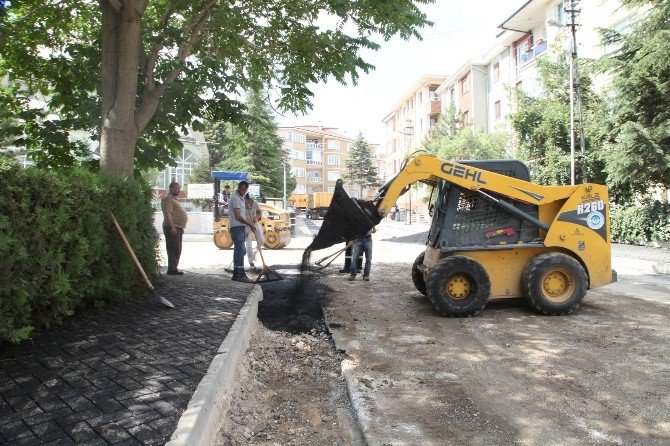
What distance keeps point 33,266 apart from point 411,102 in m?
60.5

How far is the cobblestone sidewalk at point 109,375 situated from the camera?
293 centimetres

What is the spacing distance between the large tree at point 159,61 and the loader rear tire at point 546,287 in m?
4.21

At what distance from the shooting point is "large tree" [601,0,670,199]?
14.8 meters

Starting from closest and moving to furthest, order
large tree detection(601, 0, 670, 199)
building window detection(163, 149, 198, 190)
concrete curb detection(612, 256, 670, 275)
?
concrete curb detection(612, 256, 670, 275) < large tree detection(601, 0, 670, 199) < building window detection(163, 149, 198, 190)

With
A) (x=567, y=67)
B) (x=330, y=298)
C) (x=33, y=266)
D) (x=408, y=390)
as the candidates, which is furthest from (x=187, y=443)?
(x=567, y=67)

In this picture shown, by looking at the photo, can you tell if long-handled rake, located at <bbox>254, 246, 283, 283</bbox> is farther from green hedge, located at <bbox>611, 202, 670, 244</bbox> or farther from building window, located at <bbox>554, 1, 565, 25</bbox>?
building window, located at <bbox>554, 1, 565, 25</bbox>

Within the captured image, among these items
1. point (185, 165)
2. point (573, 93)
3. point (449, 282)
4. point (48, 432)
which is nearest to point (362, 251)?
point (449, 282)

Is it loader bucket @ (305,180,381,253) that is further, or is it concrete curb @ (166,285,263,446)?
loader bucket @ (305,180,381,253)

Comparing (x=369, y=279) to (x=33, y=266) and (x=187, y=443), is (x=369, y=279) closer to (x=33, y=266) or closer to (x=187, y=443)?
(x=33, y=266)

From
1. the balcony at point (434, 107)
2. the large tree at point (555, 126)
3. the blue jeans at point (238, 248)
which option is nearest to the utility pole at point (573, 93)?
the large tree at point (555, 126)

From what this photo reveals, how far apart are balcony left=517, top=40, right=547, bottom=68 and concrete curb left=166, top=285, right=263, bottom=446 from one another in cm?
2809

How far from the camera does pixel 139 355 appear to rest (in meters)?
4.33

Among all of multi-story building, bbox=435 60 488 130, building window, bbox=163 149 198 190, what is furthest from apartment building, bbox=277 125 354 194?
multi-story building, bbox=435 60 488 130

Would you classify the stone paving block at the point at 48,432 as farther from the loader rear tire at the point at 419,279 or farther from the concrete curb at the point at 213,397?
the loader rear tire at the point at 419,279
